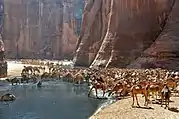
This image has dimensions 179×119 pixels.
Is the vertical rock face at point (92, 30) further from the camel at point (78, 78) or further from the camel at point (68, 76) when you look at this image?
the camel at point (78, 78)

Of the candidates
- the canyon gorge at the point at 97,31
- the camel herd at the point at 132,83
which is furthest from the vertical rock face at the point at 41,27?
the camel herd at the point at 132,83

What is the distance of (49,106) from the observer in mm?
36094

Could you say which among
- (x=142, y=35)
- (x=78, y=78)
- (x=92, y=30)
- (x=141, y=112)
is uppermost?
→ (x=92, y=30)

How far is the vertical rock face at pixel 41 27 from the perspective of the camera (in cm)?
16312

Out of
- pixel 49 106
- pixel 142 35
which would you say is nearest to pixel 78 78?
pixel 142 35

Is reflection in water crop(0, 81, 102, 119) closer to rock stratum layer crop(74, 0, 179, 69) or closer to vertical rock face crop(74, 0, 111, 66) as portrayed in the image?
rock stratum layer crop(74, 0, 179, 69)

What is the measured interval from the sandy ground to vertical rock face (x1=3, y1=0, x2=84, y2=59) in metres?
130

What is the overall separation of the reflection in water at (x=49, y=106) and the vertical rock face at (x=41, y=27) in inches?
4489

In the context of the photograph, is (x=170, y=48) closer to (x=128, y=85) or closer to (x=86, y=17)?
(x=128, y=85)

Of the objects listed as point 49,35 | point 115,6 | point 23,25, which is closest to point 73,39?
point 49,35

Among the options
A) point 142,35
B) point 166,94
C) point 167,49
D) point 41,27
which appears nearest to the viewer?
point 166,94

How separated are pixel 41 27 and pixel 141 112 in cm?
15203

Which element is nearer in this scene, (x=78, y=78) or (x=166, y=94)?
(x=166, y=94)

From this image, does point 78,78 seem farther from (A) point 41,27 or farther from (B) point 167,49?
(A) point 41,27
